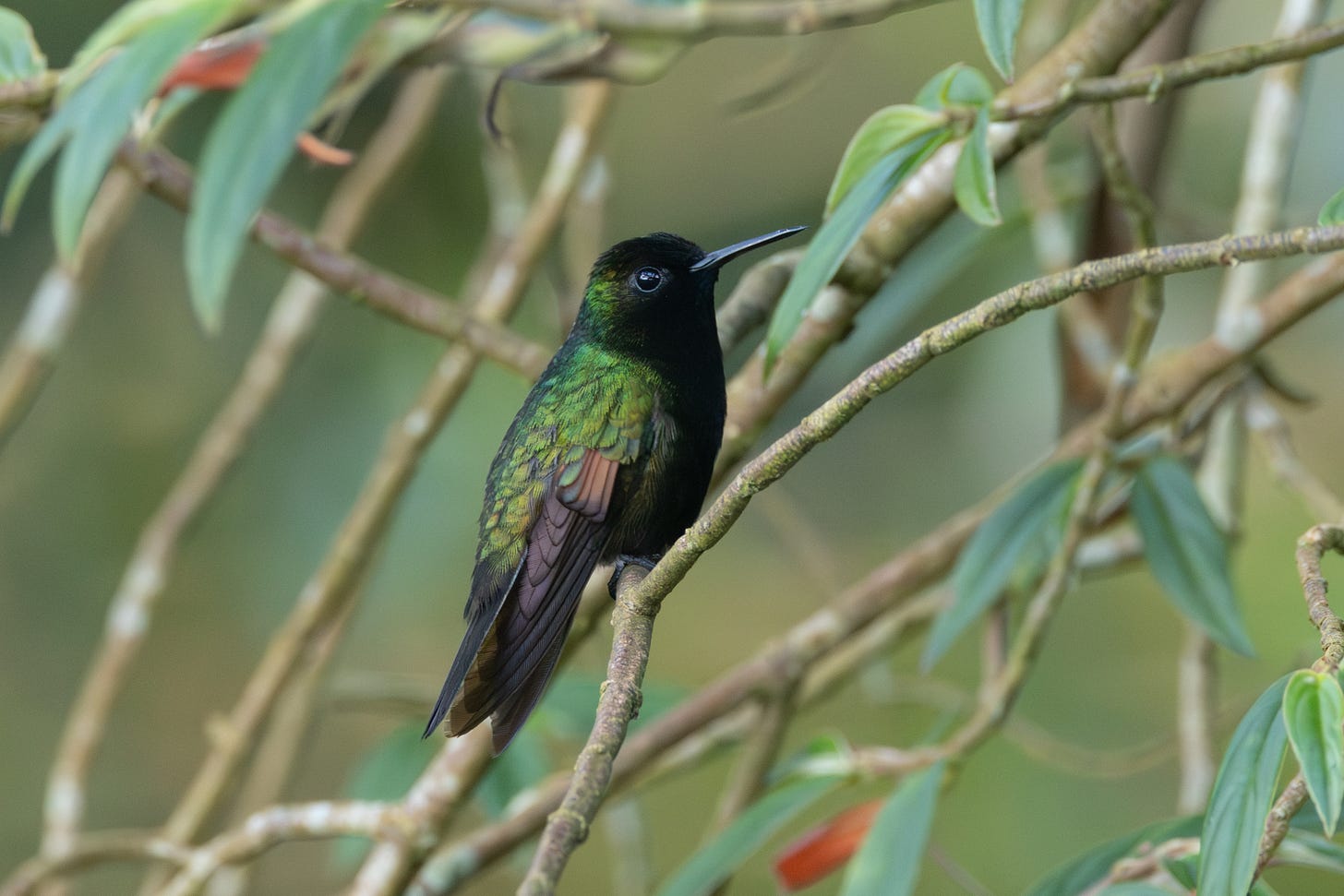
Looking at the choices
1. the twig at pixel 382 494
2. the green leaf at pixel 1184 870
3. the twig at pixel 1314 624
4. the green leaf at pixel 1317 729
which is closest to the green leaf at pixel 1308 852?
the green leaf at pixel 1184 870

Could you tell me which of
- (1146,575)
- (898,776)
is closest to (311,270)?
(898,776)

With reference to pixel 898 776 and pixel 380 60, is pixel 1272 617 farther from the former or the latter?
pixel 380 60

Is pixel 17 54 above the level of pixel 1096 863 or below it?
above

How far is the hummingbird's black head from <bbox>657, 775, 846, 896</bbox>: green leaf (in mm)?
627

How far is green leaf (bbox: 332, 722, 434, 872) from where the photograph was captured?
2420mm

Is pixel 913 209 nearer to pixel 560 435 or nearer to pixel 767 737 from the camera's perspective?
pixel 560 435

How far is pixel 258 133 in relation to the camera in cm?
138

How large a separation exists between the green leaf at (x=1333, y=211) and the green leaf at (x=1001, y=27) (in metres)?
0.32

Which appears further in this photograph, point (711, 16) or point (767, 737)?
point (767, 737)

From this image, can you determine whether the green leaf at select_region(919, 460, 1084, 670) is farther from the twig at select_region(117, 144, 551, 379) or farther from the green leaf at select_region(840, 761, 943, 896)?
the twig at select_region(117, 144, 551, 379)

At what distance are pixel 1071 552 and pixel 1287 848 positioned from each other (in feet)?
1.56

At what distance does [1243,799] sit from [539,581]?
0.70 meters

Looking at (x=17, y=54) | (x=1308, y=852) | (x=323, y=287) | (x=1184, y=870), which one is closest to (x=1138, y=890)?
(x=1184, y=870)

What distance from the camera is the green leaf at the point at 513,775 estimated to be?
2.42 m
